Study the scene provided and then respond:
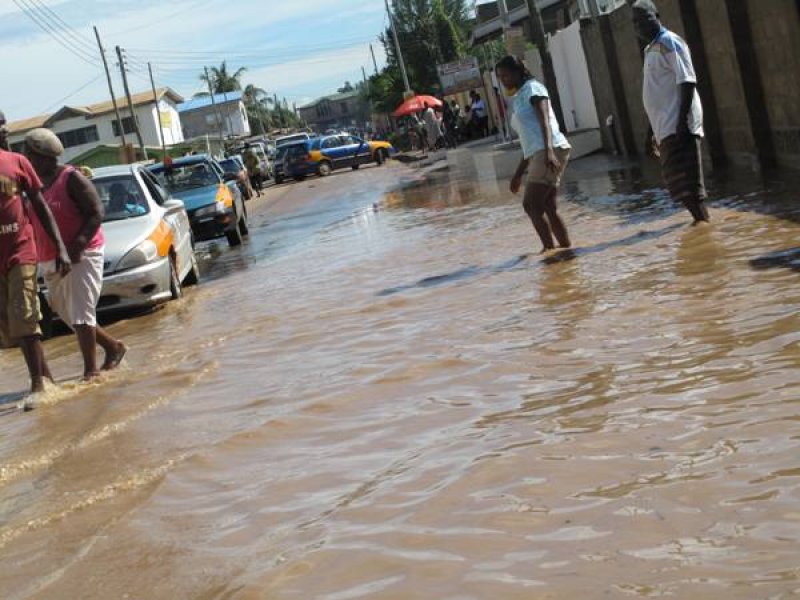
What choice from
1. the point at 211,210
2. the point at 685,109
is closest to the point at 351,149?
the point at 211,210

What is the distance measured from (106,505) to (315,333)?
138 inches

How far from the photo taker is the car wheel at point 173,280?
1130 centimetres

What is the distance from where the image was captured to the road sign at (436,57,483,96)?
1869 inches

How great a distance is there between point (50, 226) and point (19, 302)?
503 mm

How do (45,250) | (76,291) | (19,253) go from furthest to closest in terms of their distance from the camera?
(76,291), (45,250), (19,253)

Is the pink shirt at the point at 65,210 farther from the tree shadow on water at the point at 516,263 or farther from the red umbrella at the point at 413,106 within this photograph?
the red umbrella at the point at 413,106

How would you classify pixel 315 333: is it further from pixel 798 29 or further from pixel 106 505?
pixel 798 29

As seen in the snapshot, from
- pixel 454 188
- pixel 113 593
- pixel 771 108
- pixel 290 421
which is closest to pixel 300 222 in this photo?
pixel 454 188

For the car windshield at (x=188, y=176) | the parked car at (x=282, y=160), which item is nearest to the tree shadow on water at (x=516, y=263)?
the car windshield at (x=188, y=176)

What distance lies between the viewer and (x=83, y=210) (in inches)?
309

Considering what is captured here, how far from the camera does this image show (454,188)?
69.8 ft

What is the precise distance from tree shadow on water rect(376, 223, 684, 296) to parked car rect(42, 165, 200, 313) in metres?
2.50

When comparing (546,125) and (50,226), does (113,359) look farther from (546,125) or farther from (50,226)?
(546,125)

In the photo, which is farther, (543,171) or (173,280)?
(173,280)
